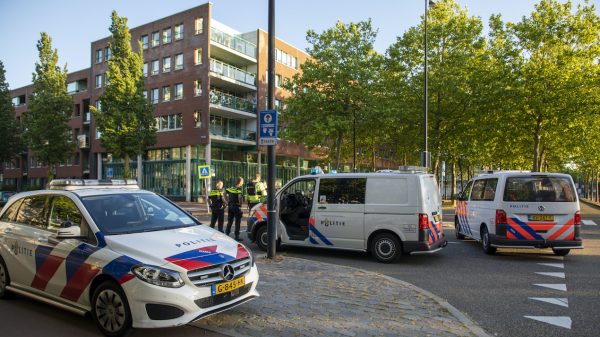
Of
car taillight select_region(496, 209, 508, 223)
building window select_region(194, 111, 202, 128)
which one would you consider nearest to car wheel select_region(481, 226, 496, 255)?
car taillight select_region(496, 209, 508, 223)

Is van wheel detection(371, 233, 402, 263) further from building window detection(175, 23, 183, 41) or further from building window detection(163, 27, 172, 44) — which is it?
building window detection(163, 27, 172, 44)

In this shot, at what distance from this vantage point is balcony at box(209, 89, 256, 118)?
34.8 metres

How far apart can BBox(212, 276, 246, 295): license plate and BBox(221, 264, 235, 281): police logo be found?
5 cm

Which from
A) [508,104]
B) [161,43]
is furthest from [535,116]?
[161,43]

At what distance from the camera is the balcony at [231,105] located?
3478 cm

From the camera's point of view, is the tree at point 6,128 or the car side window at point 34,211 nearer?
the car side window at point 34,211

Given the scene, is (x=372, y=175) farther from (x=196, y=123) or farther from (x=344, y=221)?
(x=196, y=123)

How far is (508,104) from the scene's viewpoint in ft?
80.2

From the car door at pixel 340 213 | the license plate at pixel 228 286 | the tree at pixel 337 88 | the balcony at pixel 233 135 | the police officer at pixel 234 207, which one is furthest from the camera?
the balcony at pixel 233 135

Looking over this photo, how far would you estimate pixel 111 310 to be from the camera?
444 centimetres

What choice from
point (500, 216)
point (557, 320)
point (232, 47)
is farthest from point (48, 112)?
point (557, 320)

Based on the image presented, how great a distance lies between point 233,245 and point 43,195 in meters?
2.67

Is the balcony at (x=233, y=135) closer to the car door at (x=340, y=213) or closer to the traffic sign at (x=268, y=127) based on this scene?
the car door at (x=340, y=213)

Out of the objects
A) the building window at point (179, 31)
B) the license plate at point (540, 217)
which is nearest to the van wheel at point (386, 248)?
the license plate at point (540, 217)
